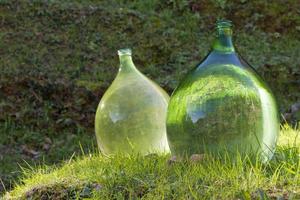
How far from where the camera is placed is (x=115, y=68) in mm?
6410

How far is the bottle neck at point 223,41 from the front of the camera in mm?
2336

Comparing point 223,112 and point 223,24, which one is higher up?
point 223,24

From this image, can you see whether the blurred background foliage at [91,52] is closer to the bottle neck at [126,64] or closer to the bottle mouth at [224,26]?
the bottle neck at [126,64]

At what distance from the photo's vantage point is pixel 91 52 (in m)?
6.73

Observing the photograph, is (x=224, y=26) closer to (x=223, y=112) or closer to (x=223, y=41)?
(x=223, y=41)

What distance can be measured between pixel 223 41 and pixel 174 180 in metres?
0.61

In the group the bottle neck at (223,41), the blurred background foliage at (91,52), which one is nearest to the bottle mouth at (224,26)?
the bottle neck at (223,41)

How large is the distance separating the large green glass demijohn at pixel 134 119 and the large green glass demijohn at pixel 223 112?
278mm

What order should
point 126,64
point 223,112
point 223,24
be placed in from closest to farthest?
point 223,112 < point 223,24 < point 126,64

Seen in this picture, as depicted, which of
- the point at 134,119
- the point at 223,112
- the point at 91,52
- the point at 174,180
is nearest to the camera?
the point at 174,180

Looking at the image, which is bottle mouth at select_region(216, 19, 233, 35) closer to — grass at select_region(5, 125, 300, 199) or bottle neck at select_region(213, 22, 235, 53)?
bottle neck at select_region(213, 22, 235, 53)

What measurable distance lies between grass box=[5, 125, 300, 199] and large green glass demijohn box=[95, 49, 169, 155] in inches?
6.1

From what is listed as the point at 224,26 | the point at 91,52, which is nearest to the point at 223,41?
the point at 224,26

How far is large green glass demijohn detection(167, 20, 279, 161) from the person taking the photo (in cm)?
216
